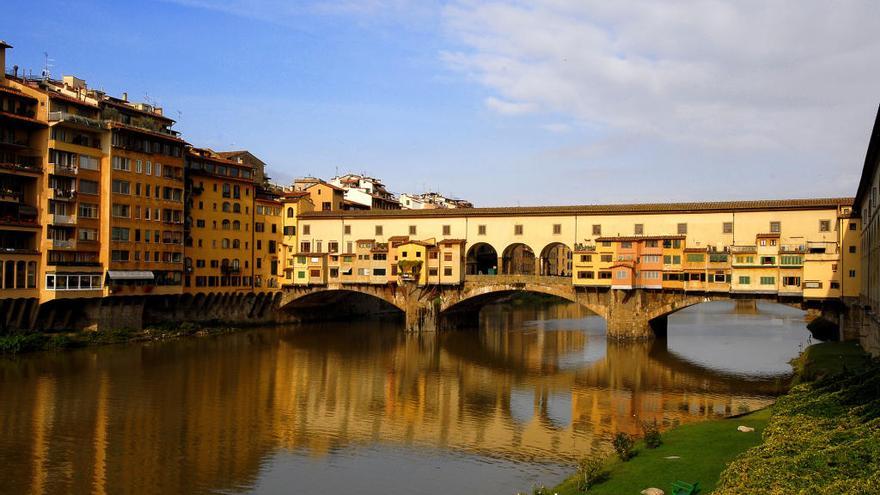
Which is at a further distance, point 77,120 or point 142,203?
point 142,203

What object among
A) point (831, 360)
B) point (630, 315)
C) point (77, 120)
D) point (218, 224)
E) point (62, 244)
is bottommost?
point (831, 360)

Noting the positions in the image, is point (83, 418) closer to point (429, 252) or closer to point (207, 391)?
point (207, 391)

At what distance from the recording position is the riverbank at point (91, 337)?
47.1 m

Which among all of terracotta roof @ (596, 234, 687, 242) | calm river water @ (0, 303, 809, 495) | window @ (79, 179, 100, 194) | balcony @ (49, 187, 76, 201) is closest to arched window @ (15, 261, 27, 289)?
balcony @ (49, 187, 76, 201)

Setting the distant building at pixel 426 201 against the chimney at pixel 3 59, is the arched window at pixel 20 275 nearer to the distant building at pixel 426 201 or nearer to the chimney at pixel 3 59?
the chimney at pixel 3 59

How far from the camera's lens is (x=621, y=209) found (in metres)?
60.0

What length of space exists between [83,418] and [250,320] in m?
38.9

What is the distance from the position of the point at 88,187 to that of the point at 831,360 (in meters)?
50.6

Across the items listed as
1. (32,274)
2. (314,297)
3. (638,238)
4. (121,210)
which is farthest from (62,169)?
(638,238)

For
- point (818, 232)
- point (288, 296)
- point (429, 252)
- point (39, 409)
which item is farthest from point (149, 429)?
point (818, 232)

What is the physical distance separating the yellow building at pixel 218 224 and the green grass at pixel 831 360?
48067 mm

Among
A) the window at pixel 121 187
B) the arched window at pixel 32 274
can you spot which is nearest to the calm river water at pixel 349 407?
the arched window at pixel 32 274

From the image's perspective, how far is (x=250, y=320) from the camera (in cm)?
6975

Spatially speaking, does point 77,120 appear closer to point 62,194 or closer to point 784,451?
point 62,194
